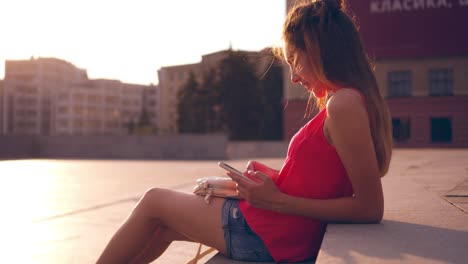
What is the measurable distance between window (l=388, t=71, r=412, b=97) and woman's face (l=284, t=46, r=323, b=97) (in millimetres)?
33149

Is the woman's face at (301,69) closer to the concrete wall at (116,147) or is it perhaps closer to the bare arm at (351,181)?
the bare arm at (351,181)

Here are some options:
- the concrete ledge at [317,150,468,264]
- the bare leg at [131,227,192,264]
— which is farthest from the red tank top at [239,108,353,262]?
the bare leg at [131,227,192,264]

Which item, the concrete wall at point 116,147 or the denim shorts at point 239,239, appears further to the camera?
the concrete wall at point 116,147

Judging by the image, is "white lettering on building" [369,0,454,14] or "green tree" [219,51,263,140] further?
"green tree" [219,51,263,140]

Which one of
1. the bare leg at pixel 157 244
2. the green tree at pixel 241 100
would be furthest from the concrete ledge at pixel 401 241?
the green tree at pixel 241 100

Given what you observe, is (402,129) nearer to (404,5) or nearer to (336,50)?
(404,5)

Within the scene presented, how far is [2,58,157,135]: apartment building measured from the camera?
113m

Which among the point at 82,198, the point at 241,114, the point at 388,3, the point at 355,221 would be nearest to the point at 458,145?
the point at 388,3

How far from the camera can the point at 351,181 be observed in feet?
6.34

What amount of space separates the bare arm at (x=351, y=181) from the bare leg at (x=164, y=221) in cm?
28

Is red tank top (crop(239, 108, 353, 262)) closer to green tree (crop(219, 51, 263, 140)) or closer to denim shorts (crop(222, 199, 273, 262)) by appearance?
denim shorts (crop(222, 199, 273, 262))

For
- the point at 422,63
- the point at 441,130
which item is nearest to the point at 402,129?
the point at 441,130

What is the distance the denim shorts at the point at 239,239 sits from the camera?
206 centimetres

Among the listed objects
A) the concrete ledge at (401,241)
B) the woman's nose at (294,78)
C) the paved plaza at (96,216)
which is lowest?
the paved plaza at (96,216)
